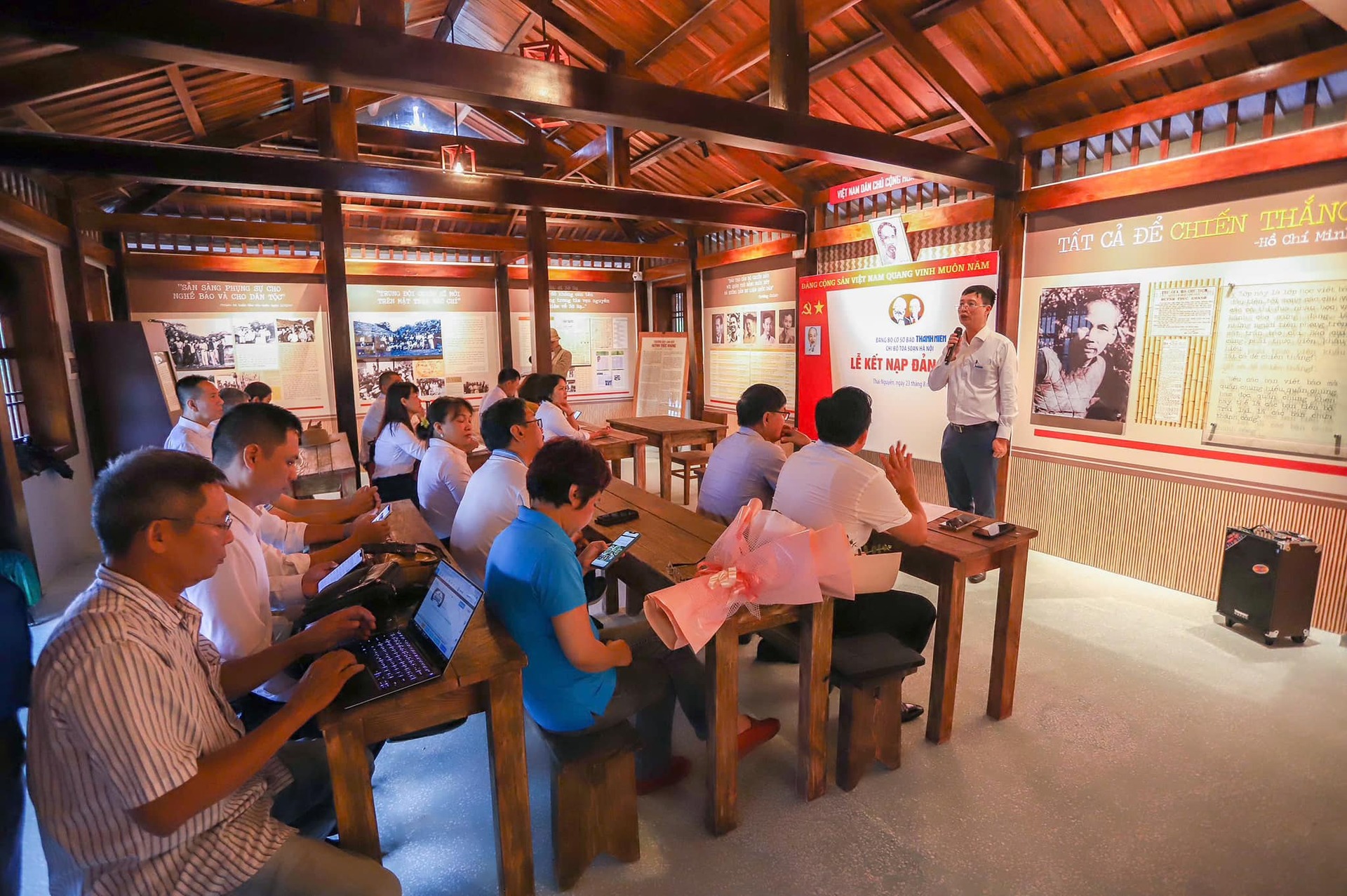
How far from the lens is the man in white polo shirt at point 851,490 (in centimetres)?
226

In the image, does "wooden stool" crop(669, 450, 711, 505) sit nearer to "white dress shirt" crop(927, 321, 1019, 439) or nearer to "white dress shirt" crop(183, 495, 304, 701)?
"white dress shirt" crop(927, 321, 1019, 439)

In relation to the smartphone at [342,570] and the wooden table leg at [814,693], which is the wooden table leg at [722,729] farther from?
the smartphone at [342,570]

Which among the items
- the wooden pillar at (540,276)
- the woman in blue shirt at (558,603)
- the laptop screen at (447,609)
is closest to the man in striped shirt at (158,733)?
the laptop screen at (447,609)

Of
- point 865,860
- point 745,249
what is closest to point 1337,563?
point 865,860

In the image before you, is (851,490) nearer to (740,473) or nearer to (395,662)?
(740,473)

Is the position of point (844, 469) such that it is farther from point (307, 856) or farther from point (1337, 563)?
point (1337, 563)

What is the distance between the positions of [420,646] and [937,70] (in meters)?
4.48

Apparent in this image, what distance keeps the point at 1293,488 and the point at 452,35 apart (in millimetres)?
7667

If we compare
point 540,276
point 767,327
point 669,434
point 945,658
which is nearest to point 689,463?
point 669,434

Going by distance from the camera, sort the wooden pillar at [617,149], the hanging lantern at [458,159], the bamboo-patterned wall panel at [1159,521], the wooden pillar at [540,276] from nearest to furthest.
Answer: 1. the bamboo-patterned wall panel at [1159,521]
2. the hanging lantern at [458,159]
3. the wooden pillar at [617,149]
4. the wooden pillar at [540,276]

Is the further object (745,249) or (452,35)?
(745,249)

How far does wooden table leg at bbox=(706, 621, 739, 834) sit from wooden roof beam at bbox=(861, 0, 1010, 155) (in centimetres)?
383

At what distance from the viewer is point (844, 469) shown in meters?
2.28

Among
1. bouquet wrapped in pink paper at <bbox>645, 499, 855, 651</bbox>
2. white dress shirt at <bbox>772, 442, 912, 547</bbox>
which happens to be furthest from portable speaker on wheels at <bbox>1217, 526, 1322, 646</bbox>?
bouquet wrapped in pink paper at <bbox>645, 499, 855, 651</bbox>
